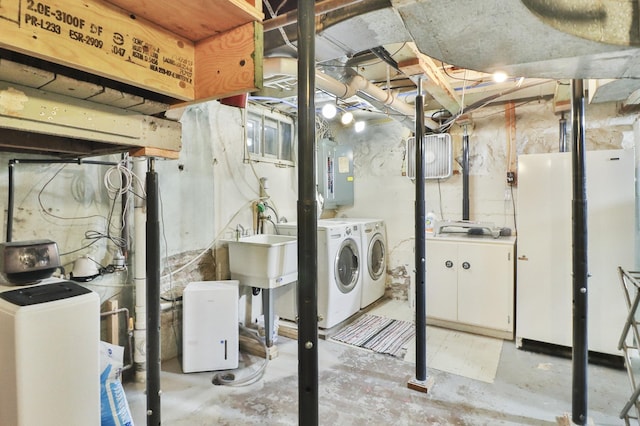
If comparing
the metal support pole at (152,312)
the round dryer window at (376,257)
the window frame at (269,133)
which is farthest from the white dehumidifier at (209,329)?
the round dryer window at (376,257)

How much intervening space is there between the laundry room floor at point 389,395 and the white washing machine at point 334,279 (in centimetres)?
59

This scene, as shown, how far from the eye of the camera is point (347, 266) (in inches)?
140

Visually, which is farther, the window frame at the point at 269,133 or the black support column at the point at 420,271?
the window frame at the point at 269,133

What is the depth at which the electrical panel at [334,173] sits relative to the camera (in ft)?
13.6

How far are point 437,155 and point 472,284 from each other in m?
1.63

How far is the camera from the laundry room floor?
1965 millimetres

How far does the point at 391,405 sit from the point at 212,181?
2.34 meters

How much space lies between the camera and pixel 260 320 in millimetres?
3420

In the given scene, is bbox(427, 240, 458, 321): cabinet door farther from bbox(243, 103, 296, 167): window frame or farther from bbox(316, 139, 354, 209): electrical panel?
bbox(243, 103, 296, 167): window frame

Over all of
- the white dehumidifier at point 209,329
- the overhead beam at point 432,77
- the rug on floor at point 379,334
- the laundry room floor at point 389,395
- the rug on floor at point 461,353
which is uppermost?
the overhead beam at point 432,77

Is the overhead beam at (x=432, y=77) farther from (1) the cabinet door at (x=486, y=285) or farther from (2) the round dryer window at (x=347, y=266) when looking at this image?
(2) the round dryer window at (x=347, y=266)

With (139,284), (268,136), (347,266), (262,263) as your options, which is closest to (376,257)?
(347,266)

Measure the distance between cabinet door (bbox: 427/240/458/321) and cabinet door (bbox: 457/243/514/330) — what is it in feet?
0.17

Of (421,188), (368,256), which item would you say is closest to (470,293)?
(368,256)
